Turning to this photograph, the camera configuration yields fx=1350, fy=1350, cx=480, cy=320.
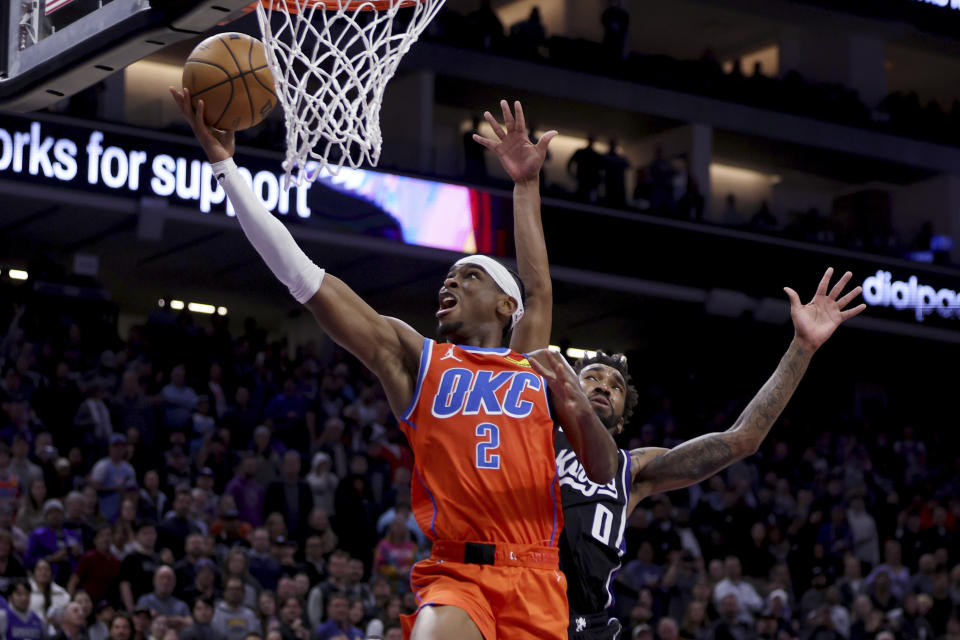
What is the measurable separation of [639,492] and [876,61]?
2150 centimetres

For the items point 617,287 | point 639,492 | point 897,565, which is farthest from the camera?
point 617,287

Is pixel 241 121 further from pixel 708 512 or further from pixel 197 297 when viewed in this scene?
pixel 197 297

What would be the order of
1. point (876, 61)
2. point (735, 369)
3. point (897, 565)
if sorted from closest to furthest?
point (897, 565), point (735, 369), point (876, 61)

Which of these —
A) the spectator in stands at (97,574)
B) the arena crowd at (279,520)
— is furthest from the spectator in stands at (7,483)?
the spectator in stands at (97,574)

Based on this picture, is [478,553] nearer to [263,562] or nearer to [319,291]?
[319,291]

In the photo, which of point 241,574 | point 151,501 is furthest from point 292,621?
point 151,501

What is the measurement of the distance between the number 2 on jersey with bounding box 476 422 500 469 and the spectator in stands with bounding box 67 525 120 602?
6552 millimetres

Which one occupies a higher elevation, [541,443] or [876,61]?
[876,61]

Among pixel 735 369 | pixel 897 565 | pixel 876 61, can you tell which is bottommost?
pixel 897 565

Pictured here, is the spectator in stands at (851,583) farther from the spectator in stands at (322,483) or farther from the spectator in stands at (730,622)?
the spectator in stands at (322,483)

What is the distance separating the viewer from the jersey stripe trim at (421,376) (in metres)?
4.31

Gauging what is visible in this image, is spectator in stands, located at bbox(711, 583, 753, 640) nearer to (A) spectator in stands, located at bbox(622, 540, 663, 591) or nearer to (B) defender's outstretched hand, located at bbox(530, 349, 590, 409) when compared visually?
(A) spectator in stands, located at bbox(622, 540, 663, 591)

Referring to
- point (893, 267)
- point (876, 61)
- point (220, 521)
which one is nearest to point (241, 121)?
point (220, 521)

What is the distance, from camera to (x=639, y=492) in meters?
5.21
